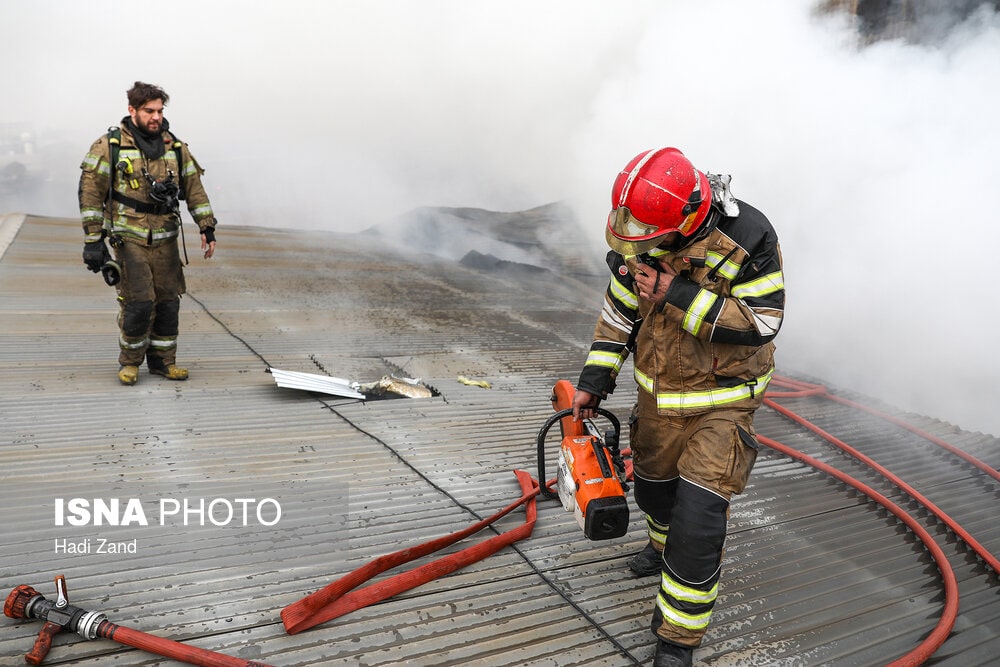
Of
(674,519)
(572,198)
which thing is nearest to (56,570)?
(674,519)

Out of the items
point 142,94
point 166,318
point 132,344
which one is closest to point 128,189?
point 142,94

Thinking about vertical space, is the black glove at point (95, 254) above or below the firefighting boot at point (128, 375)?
above

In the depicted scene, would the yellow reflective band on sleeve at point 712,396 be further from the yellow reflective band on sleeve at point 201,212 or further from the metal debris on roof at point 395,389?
the yellow reflective band on sleeve at point 201,212

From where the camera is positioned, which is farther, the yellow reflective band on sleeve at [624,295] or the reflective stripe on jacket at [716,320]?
the yellow reflective band on sleeve at [624,295]

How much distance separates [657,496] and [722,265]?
777 millimetres

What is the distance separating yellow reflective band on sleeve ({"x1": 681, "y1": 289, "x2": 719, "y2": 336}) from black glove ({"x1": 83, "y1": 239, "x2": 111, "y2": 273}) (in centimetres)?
302

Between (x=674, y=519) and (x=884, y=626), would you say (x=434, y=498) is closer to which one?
(x=674, y=519)

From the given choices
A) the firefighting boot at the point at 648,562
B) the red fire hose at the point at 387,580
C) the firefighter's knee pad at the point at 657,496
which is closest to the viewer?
the red fire hose at the point at 387,580

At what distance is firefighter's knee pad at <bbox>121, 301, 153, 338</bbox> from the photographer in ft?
12.2

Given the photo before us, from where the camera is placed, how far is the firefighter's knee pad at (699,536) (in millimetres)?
1885

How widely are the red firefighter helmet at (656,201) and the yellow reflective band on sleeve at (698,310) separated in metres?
0.19

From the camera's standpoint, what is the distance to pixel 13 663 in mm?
1746

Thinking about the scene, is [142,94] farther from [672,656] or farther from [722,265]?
[672,656]

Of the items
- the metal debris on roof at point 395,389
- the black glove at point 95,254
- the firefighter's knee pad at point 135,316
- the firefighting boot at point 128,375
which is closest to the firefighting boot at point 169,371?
the firefighting boot at point 128,375
